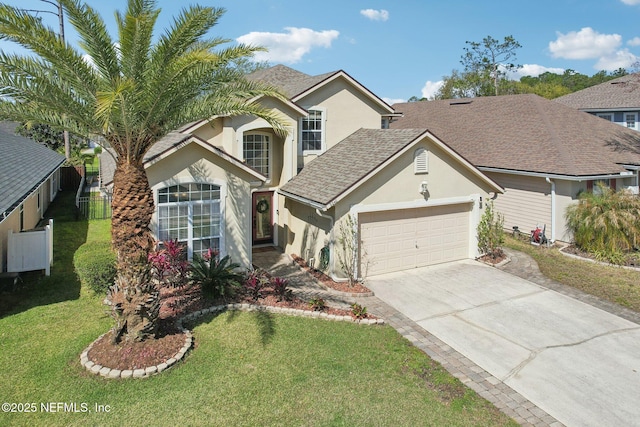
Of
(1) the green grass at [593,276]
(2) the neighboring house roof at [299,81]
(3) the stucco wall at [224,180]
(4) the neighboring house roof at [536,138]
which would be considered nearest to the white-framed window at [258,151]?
(2) the neighboring house roof at [299,81]

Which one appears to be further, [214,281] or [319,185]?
[319,185]

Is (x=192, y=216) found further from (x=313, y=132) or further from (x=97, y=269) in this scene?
(x=313, y=132)

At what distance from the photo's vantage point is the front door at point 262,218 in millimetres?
17797

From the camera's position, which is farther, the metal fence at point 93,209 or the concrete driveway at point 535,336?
the metal fence at point 93,209

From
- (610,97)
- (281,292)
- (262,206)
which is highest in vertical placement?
(610,97)

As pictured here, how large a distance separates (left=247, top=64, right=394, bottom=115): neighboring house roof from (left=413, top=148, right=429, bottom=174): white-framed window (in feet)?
18.3

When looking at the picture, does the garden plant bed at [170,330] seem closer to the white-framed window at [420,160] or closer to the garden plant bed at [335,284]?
the garden plant bed at [335,284]

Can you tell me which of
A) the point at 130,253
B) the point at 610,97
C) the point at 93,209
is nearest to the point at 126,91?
the point at 130,253

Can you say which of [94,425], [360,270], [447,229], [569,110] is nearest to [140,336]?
[94,425]

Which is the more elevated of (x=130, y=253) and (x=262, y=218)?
(x=262, y=218)

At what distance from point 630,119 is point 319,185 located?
2889cm

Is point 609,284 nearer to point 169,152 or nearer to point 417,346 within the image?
point 417,346

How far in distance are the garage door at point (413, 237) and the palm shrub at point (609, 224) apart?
499 centimetres

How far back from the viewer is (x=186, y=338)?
8984 mm
